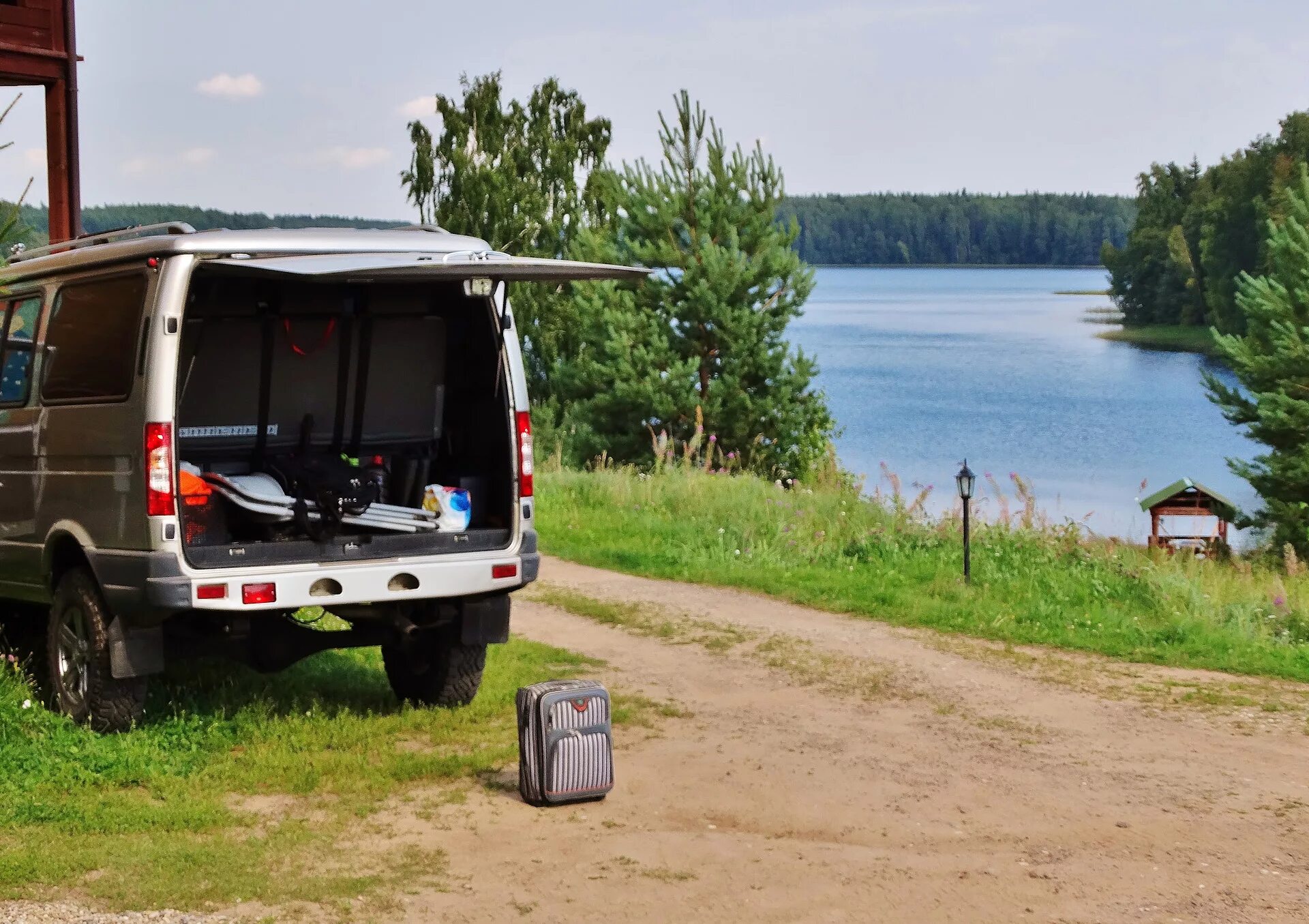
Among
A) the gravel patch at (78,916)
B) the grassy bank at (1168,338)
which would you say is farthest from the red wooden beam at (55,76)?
the grassy bank at (1168,338)

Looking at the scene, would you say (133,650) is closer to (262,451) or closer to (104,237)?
(262,451)

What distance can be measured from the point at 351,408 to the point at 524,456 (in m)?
1.10

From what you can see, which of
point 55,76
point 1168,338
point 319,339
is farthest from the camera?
point 1168,338

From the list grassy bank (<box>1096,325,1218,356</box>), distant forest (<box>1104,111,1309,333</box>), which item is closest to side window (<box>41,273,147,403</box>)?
distant forest (<box>1104,111,1309,333</box>)

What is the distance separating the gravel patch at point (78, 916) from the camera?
16.7ft

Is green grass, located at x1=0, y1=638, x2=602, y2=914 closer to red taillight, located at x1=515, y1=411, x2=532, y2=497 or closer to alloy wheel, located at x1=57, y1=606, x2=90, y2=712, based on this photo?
alloy wheel, located at x1=57, y1=606, x2=90, y2=712

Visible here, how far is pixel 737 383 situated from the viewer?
3105 centimetres

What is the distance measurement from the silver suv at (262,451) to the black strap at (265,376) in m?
0.01

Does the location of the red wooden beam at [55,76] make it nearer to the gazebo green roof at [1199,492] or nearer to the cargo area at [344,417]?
the cargo area at [344,417]

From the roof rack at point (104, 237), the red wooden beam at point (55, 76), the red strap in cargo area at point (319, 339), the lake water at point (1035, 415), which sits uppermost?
the red wooden beam at point (55, 76)

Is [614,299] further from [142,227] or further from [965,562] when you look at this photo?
[142,227]

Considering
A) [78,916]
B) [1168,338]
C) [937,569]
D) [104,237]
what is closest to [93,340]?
[104,237]

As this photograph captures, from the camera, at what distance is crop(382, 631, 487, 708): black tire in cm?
830

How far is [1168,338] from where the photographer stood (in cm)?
9675
